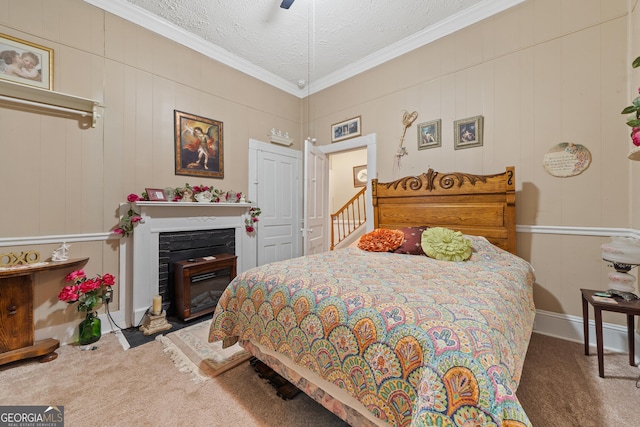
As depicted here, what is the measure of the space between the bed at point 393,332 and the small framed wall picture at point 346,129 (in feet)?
7.19

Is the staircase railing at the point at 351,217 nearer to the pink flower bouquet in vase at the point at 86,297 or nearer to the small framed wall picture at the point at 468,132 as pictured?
the small framed wall picture at the point at 468,132

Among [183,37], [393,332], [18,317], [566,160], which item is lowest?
[18,317]

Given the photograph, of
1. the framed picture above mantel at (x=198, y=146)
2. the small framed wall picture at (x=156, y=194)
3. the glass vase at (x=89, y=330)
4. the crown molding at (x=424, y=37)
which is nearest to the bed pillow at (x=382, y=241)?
the framed picture above mantel at (x=198, y=146)

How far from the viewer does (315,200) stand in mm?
3738

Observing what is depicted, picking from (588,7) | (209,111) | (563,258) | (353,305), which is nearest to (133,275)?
(209,111)

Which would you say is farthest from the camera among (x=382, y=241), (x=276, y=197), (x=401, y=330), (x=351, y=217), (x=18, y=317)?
(x=351, y=217)

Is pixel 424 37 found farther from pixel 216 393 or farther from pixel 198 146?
pixel 216 393

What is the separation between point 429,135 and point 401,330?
2652 millimetres

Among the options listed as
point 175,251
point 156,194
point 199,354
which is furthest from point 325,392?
point 156,194

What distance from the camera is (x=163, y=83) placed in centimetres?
291

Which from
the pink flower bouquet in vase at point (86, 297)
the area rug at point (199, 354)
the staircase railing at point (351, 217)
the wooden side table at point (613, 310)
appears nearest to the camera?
the wooden side table at point (613, 310)

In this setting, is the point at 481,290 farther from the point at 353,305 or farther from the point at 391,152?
the point at 391,152

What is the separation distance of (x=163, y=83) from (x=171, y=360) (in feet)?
9.37

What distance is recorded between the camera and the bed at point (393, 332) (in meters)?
0.80
